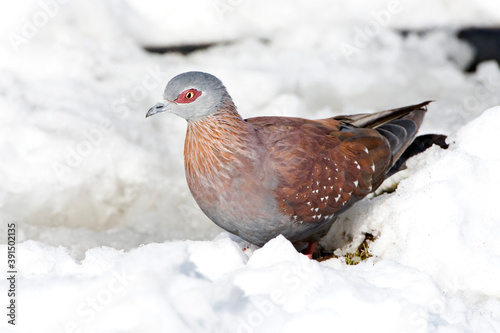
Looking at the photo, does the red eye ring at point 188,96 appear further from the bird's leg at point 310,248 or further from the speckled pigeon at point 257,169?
the bird's leg at point 310,248

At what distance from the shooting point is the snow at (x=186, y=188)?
8.34 feet

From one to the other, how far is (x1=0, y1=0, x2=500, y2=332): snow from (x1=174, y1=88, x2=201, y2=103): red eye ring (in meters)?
0.84

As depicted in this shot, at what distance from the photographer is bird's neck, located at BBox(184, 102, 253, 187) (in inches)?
139

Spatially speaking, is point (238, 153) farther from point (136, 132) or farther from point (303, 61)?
point (303, 61)

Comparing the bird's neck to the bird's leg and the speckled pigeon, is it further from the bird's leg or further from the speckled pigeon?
the bird's leg

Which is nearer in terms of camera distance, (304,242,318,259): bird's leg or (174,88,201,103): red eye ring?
(174,88,201,103): red eye ring

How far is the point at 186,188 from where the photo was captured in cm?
542

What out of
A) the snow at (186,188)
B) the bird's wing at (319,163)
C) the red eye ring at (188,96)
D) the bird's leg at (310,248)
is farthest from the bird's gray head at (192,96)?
the bird's leg at (310,248)

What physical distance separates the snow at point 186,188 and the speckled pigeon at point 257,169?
0.26m

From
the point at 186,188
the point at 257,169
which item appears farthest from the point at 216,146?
the point at 186,188

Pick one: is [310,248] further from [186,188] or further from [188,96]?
[186,188]

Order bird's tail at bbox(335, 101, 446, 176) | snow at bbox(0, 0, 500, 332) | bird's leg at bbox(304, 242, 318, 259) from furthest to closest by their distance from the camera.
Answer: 1. bird's tail at bbox(335, 101, 446, 176)
2. bird's leg at bbox(304, 242, 318, 259)
3. snow at bbox(0, 0, 500, 332)

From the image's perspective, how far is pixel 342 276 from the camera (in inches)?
109

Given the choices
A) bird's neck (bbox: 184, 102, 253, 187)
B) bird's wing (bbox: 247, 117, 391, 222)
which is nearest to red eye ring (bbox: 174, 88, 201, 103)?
bird's neck (bbox: 184, 102, 253, 187)
